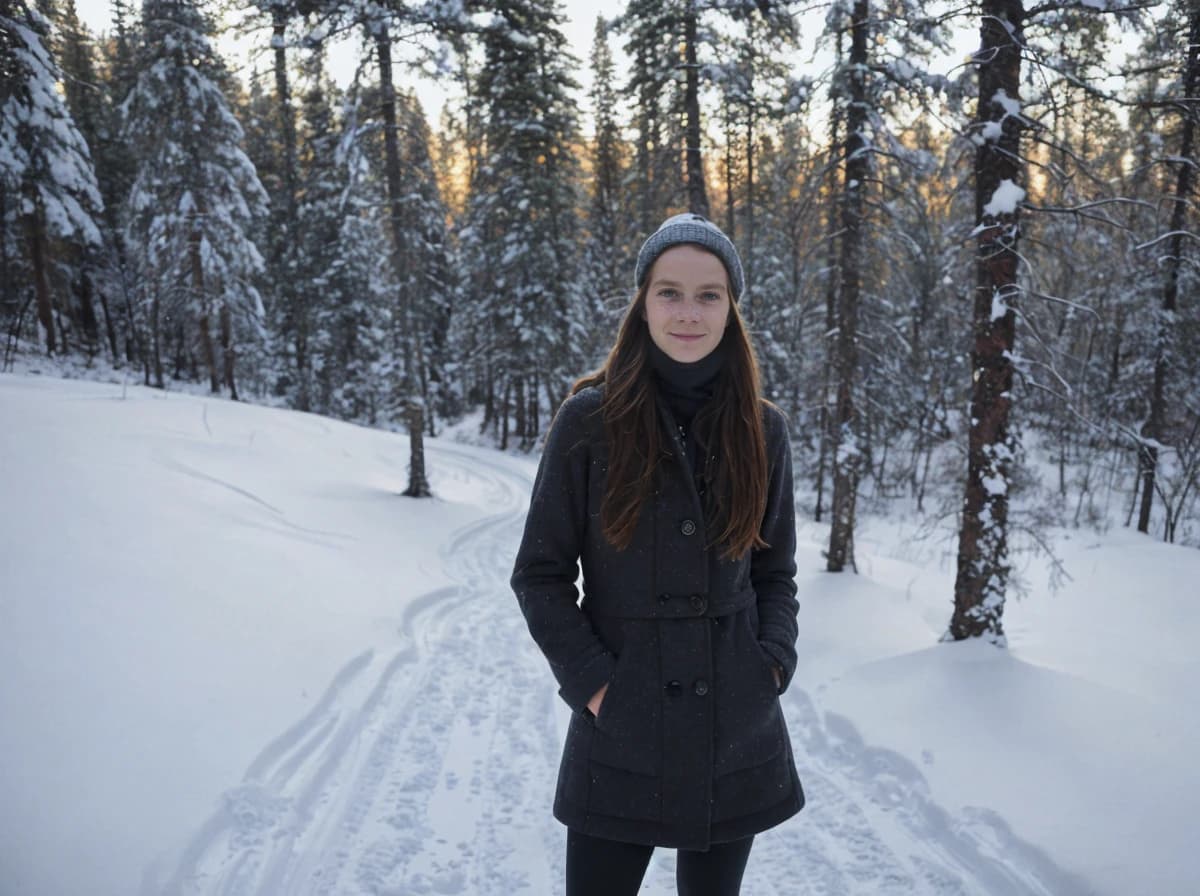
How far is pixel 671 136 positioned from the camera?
11812 millimetres

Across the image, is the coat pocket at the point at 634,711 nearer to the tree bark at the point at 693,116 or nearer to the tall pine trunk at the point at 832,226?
the tall pine trunk at the point at 832,226

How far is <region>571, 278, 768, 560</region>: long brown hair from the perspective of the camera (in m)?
2.04

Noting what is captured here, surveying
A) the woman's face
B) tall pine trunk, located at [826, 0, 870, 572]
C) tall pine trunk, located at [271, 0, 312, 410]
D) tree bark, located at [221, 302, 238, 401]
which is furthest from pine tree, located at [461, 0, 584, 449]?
the woman's face

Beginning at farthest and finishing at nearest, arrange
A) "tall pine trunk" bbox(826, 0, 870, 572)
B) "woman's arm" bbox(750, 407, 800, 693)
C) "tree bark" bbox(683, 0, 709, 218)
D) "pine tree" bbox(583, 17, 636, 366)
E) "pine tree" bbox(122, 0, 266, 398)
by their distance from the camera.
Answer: "pine tree" bbox(583, 17, 636, 366)
"pine tree" bbox(122, 0, 266, 398)
"tree bark" bbox(683, 0, 709, 218)
"tall pine trunk" bbox(826, 0, 870, 572)
"woman's arm" bbox(750, 407, 800, 693)

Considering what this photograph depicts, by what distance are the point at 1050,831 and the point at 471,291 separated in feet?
87.1

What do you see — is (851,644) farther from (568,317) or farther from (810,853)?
(568,317)

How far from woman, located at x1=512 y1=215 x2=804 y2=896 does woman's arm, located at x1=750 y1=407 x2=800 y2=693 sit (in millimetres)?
55

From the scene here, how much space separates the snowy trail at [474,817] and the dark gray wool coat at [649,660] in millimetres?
2050

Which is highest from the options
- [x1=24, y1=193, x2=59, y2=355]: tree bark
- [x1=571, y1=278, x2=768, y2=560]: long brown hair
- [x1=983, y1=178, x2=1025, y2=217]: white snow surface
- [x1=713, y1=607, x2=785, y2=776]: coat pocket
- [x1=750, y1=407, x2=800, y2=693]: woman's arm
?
[x1=24, y1=193, x2=59, y2=355]: tree bark

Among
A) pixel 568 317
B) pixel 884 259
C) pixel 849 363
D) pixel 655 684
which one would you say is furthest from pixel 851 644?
pixel 568 317

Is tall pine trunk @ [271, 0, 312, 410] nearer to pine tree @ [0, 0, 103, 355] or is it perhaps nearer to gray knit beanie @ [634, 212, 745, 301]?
pine tree @ [0, 0, 103, 355]

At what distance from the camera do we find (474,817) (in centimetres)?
418

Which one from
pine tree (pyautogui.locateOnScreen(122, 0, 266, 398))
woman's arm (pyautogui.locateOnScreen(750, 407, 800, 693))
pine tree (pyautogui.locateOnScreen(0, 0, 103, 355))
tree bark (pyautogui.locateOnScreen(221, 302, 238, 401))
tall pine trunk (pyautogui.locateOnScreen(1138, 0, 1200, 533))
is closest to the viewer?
woman's arm (pyautogui.locateOnScreen(750, 407, 800, 693))

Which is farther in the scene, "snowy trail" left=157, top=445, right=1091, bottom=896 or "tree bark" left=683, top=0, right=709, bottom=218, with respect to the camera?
"tree bark" left=683, top=0, right=709, bottom=218
